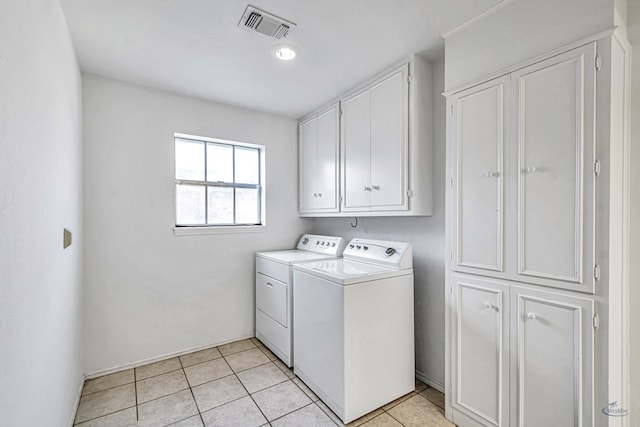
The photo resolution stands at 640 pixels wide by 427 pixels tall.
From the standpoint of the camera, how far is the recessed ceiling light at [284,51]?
1.98 metres

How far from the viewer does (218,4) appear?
1.60 meters

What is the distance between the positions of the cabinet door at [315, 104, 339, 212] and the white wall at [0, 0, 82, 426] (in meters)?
1.97

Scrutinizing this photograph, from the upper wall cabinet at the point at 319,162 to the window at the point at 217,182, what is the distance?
1.60ft

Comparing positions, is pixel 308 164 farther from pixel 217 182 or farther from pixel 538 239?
pixel 538 239

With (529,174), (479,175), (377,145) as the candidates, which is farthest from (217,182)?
(529,174)

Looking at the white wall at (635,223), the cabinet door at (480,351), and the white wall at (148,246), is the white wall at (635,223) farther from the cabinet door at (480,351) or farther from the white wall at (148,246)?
the white wall at (148,246)

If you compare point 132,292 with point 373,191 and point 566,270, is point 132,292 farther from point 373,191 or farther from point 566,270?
point 566,270

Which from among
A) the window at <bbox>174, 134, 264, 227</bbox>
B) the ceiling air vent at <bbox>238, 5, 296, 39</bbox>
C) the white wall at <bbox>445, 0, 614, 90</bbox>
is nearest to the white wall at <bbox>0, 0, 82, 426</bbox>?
the ceiling air vent at <bbox>238, 5, 296, 39</bbox>

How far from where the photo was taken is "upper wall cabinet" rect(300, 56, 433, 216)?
2117mm

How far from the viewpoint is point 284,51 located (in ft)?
6.64

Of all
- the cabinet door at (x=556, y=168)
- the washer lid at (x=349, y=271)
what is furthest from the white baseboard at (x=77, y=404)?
the cabinet door at (x=556, y=168)

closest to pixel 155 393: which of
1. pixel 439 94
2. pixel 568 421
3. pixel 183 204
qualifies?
pixel 183 204

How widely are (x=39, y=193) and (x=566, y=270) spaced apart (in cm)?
232

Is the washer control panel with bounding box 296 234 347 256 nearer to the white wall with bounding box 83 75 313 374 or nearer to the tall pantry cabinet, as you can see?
the white wall with bounding box 83 75 313 374
